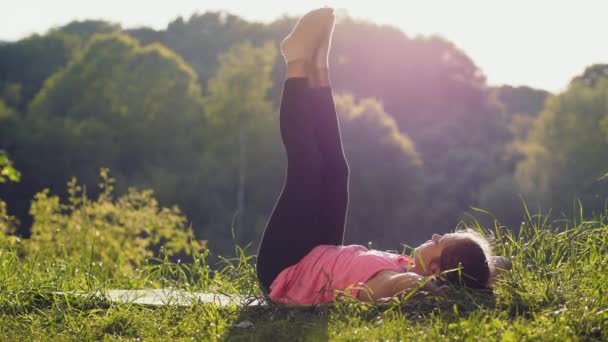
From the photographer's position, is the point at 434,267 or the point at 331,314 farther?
the point at 434,267

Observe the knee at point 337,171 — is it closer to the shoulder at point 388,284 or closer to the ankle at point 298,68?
the ankle at point 298,68

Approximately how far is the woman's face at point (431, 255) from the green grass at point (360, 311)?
0.18m

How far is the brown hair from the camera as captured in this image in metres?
3.09

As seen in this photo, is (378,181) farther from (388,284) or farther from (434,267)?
(388,284)

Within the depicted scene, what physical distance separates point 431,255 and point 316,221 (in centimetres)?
68

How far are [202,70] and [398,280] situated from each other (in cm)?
3453

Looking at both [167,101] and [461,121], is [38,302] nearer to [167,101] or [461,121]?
[167,101]

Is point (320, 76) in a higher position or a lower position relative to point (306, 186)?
higher

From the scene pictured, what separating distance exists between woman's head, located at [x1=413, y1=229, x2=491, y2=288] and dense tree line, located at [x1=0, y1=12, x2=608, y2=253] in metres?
19.6

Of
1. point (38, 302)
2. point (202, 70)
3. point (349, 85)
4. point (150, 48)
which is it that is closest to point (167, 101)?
point (150, 48)

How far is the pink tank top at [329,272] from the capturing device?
324 centimetres

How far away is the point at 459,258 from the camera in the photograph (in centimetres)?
312

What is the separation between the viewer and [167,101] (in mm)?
31406

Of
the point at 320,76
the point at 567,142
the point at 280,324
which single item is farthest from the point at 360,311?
the point at 567,142
